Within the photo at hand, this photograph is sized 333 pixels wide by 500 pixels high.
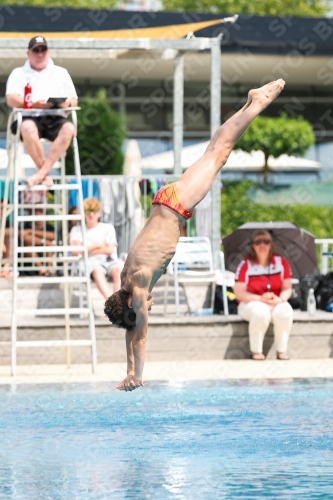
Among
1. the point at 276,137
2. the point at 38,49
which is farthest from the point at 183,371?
the point at 276,137

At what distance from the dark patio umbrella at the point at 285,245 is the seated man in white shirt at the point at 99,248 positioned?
177 cm

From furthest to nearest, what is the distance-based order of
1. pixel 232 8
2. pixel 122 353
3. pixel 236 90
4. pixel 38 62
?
1. pixel 232 8
2. pixel 236 90
3. pixel 122 353
4. pixel 38 62

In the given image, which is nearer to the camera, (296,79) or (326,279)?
(326,279)

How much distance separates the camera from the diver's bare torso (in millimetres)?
6327

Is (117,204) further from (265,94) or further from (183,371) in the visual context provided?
(265,94)

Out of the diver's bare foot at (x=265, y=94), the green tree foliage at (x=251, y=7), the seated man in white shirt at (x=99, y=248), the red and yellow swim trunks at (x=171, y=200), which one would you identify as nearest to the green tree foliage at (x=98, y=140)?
the seated man in white shirt at (x=99, y=248)

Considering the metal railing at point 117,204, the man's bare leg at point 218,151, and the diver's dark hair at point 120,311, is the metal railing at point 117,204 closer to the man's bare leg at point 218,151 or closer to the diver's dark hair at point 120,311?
the man's bare leg at point 218,151

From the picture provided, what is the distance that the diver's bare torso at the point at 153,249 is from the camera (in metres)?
6.33

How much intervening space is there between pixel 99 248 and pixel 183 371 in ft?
6.31

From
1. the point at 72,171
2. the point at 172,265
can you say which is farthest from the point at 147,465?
the point at 72,171

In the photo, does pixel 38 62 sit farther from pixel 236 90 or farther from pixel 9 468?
pixel 236 90

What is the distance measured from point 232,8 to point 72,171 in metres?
20.9

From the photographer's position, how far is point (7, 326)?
9656mm

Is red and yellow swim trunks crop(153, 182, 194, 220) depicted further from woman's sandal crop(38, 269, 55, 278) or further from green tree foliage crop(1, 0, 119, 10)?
green tree foliage crop(1, 0, 119, 10)
